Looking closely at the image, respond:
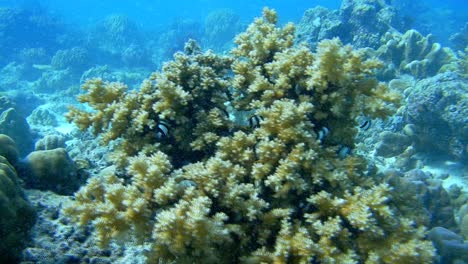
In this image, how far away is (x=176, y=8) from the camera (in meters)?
53.9

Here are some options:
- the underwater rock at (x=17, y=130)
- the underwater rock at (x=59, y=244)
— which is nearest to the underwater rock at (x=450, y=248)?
the underwater rock at (x=59, y=244)

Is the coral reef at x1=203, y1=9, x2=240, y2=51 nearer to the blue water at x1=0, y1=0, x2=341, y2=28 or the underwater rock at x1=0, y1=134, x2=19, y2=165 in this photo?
the blue water at x1=0, y1=0, x2=341, y2=28

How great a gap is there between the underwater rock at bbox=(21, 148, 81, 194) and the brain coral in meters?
0.77

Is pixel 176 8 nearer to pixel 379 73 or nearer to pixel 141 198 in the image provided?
pixel 379 73

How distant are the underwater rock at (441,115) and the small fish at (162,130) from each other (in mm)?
6646

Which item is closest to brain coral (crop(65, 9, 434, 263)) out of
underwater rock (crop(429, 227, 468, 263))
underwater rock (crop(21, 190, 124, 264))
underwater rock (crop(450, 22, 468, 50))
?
underwater rock (crop(21, 190, 124, 264))

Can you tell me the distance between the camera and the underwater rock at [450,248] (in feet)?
15.3

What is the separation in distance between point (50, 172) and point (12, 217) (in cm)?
128

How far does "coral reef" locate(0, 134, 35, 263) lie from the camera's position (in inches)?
118

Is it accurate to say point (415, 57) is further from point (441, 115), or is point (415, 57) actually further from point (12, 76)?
point (12, 76)

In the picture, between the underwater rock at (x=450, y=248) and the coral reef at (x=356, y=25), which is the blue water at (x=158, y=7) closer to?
the coral reef at (x=356, y=25)

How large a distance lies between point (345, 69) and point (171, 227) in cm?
241

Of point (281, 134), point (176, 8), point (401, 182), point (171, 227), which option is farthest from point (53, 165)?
point (176, 8)

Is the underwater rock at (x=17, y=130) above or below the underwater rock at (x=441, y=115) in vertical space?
below
